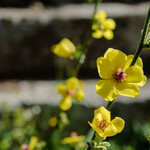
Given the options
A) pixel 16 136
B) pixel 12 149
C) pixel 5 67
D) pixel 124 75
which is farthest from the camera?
pixel 5 67

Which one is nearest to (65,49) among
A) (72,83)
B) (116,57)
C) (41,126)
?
(72,83)

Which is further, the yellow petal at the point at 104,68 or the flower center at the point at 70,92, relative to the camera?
the flower center at the point at 70,92

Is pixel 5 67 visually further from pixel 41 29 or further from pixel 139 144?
pixel 139 144

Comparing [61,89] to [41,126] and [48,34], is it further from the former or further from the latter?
[48,34]

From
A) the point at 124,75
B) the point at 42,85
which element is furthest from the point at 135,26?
the point at 124,75

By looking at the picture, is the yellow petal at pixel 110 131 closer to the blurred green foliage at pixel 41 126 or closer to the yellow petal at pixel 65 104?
the yellow petal at pixel 65 104

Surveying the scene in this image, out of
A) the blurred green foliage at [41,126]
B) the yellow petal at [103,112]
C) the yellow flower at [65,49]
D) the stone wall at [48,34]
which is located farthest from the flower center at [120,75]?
the stone wall at [48,34]
